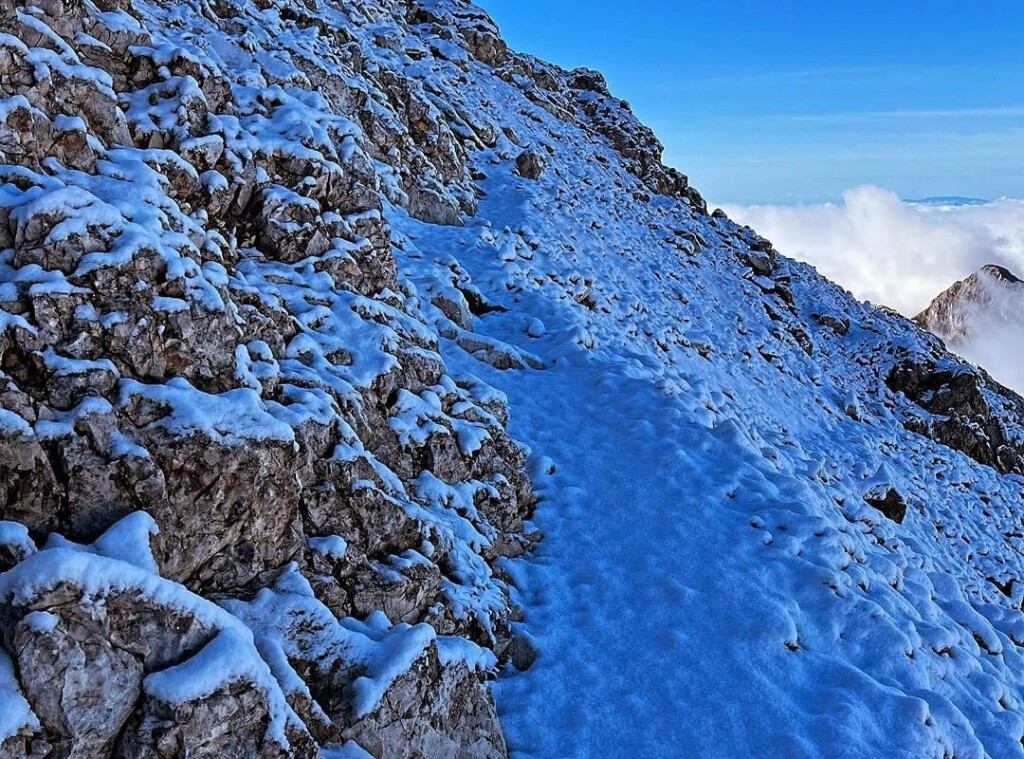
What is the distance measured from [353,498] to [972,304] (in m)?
72.4

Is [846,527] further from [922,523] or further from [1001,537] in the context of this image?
[1001,537]

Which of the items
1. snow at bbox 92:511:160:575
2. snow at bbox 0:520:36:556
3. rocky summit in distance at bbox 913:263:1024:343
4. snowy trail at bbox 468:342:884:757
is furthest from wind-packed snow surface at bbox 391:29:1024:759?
rocky summit in distance at bbox 913:263:1024:343

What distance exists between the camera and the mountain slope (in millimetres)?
5477

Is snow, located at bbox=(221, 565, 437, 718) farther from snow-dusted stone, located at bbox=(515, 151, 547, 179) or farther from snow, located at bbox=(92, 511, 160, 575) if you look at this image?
snow-dusted stone, located at bbox=(515, 151, 547, 179)

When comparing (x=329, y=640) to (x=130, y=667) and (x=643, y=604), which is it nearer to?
(x=130, y=667)

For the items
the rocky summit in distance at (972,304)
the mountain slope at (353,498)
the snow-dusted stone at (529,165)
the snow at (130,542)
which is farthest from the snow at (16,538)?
the rocky summit in distance at (972,304)

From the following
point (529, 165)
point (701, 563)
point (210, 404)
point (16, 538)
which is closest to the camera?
point (16, 538)

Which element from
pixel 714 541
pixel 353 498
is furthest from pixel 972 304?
pixel 353 498

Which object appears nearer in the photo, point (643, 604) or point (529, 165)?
point (643, 604)

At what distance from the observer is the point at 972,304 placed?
65.5 meters

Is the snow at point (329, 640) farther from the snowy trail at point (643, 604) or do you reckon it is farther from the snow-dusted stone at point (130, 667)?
the snowy trail at point (643, 604)

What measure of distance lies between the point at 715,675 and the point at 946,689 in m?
3.18

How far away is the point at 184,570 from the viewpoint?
6.05 meters

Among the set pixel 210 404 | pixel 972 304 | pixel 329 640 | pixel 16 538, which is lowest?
pixel 329 640
